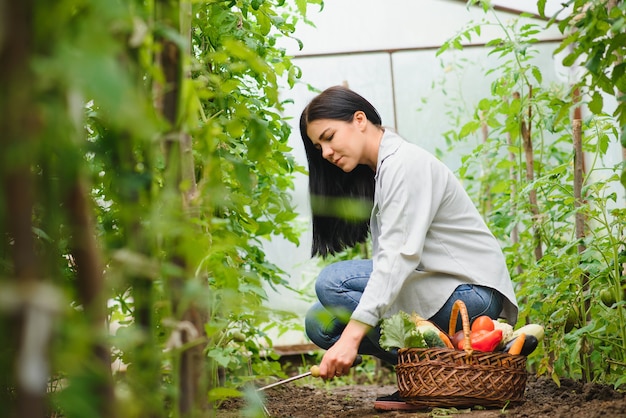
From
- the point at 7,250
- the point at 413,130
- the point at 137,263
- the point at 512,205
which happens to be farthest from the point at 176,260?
the point at 413,130

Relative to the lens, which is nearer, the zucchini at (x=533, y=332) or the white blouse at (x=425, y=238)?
the zucchini at (x=533, y=332)

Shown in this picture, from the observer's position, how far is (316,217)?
322cm

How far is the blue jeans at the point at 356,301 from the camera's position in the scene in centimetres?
265

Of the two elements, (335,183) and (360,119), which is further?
(335,183)

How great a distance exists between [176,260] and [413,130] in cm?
400

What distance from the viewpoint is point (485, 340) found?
91.4 inches

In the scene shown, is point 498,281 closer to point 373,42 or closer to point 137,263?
point 137,263

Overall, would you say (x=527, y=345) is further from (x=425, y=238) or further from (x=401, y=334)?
(x=425, y=238)

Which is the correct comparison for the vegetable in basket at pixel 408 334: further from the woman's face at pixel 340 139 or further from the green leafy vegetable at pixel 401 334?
the woman's face at pixel 340 139

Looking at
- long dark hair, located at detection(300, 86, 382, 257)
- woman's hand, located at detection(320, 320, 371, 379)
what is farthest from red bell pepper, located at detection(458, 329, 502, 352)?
long dark hair, located at detection(300, 86, 382, 257)

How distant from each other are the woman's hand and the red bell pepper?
1.02 feet

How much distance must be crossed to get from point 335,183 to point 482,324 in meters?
0.95

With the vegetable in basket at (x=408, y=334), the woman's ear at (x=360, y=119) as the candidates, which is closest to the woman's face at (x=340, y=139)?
the woman's ear at (x=360, y=119)

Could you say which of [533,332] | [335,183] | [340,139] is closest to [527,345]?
[533,332]
